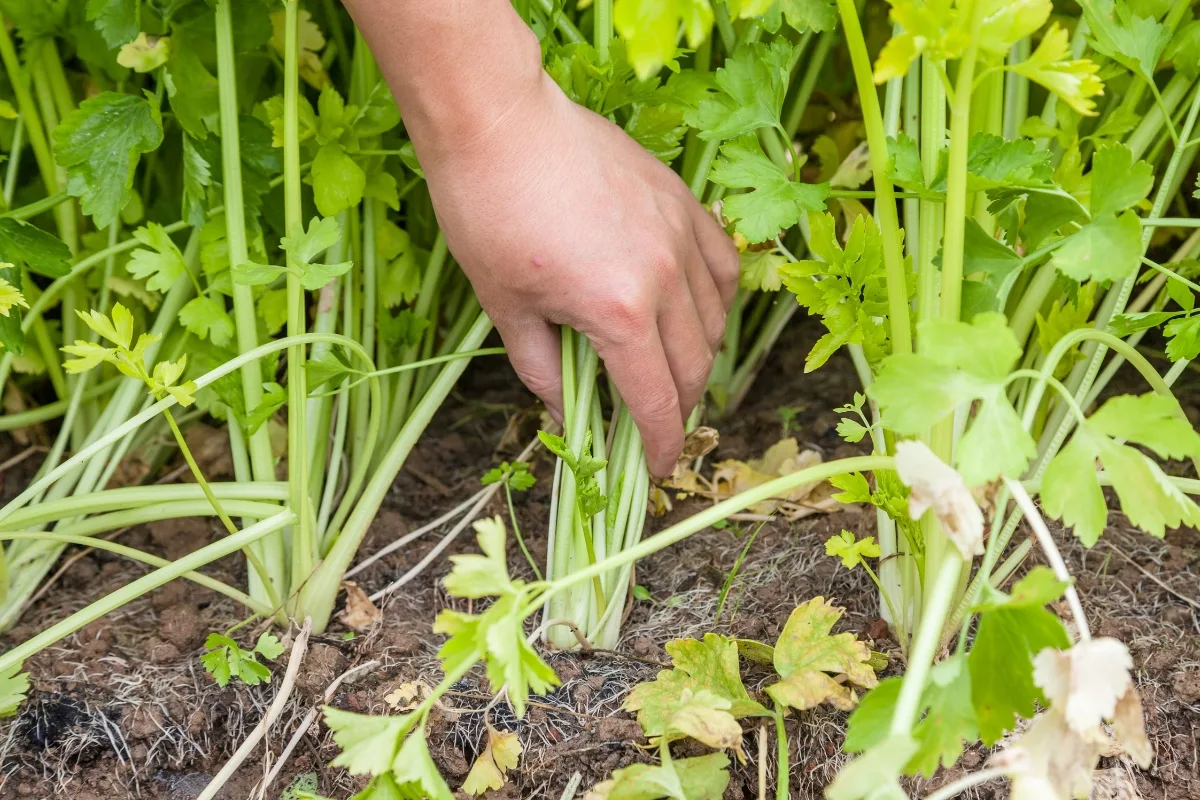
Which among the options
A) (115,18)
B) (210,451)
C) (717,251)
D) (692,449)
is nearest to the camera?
(115,18)

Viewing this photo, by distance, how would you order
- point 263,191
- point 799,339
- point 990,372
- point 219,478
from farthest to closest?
1. point 799,339
2. point 219,478
3. point 263,191
4. point 990,372

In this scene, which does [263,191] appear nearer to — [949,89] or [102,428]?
[102,428]

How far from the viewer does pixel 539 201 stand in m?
0.85

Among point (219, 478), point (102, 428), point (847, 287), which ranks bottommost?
point (219, 478)

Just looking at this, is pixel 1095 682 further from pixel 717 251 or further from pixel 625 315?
pixel 717 251

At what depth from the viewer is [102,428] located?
122cm

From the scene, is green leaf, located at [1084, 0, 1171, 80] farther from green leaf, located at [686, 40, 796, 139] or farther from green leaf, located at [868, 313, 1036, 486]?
green leaf, located at [868, 313, 1036, 486]

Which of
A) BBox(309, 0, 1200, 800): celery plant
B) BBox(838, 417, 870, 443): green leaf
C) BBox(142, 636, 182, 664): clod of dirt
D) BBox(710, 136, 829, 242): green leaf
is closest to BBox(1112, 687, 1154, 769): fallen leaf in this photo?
BBox(309, 0, 1200, 800): celery plant

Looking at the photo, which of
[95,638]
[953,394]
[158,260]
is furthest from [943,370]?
[95,638]

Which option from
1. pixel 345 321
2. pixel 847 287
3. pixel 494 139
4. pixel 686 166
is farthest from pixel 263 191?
pixel 847 287

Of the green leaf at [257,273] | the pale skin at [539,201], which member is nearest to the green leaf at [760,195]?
the pale skin at [539,201]

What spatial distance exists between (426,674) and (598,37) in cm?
70

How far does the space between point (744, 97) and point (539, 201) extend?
0.22 meters

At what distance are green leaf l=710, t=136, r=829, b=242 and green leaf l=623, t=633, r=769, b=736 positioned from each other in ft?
1.23
